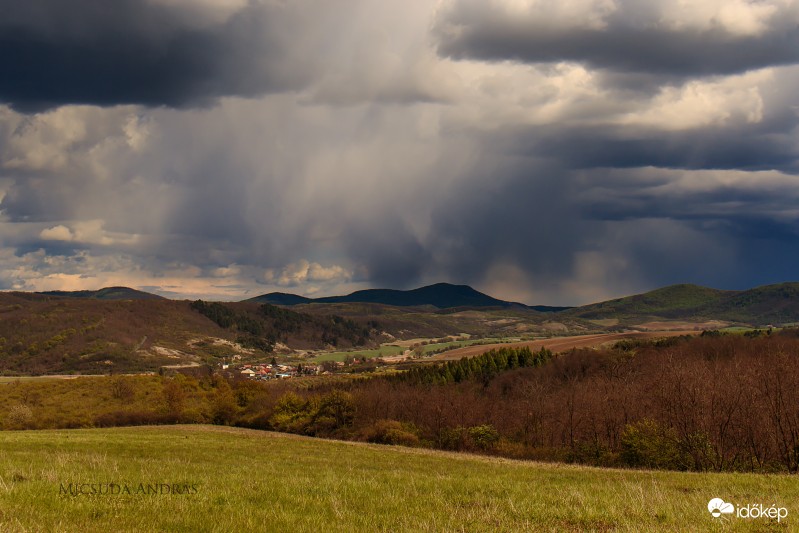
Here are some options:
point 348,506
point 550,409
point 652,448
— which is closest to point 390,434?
point 550,409

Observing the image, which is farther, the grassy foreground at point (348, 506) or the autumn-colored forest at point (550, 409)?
the autumn-colored forest at point (550, 409)

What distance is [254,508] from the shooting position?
1326cm

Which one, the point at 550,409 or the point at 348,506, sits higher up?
the point at 348,506

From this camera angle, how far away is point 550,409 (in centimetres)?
10450

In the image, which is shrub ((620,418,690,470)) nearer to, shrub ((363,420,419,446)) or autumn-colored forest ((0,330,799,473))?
autumn-colored forest ((0,330,799,473))

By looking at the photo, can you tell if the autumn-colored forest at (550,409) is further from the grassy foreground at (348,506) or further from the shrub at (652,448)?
the grassy foreground at (348,506)

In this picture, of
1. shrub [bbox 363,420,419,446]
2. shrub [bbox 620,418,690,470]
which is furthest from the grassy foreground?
shrub [bbox 363,420,419,446]

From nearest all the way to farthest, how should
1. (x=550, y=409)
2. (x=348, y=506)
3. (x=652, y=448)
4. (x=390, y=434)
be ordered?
(x=348, y=506), (x=652, y=448), (x=390, y=434), (x=550, y=409)

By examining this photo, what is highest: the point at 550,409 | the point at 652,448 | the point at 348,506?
the point at 348,506

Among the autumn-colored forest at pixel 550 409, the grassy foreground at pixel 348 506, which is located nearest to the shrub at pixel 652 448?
the autumn-colored forest at pixel 550 409

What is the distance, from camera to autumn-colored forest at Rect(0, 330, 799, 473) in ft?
179

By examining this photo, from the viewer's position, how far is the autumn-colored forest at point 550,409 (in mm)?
54438

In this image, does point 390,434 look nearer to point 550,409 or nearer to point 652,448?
point 550,409

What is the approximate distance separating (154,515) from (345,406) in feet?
298
